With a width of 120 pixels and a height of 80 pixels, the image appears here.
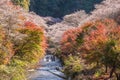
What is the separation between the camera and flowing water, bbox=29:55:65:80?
141 feet

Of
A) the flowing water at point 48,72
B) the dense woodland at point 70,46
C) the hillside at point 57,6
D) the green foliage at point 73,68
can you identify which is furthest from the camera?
the hillside at point 57,6

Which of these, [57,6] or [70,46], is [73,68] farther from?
[57,6]

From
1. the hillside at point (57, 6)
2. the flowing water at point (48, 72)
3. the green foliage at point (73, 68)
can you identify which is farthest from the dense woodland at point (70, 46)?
the hillside at point (57, 6)

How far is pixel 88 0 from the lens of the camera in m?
101

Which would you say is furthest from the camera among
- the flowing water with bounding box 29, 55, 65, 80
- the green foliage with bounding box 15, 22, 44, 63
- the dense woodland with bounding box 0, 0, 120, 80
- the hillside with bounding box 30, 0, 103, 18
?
the hillside with bounding box 30, 0, 103, 18

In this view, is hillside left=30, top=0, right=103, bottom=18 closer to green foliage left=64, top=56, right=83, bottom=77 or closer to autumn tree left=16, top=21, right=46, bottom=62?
autumn tree left=16, top=21, right=46, bottom=62

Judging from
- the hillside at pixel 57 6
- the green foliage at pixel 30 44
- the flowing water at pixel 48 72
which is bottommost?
the flowing water at pixel 48 72

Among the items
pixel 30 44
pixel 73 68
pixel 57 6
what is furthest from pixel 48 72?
pixel 57 6

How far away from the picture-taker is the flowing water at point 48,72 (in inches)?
1696

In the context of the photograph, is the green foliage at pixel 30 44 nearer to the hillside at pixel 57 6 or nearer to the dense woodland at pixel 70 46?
the dense woodland at pixel 70 46

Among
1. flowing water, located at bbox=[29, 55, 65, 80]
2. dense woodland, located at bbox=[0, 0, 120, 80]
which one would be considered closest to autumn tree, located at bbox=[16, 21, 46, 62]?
dense woodland, located at bbox=[0, 0, 120, 80]

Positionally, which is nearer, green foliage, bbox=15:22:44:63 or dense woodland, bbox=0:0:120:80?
dense woodland, bbox=0:0:120:80

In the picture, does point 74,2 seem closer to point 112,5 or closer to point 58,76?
point 112,5

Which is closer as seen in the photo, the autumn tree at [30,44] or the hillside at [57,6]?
the autumn tree at [30,44]
